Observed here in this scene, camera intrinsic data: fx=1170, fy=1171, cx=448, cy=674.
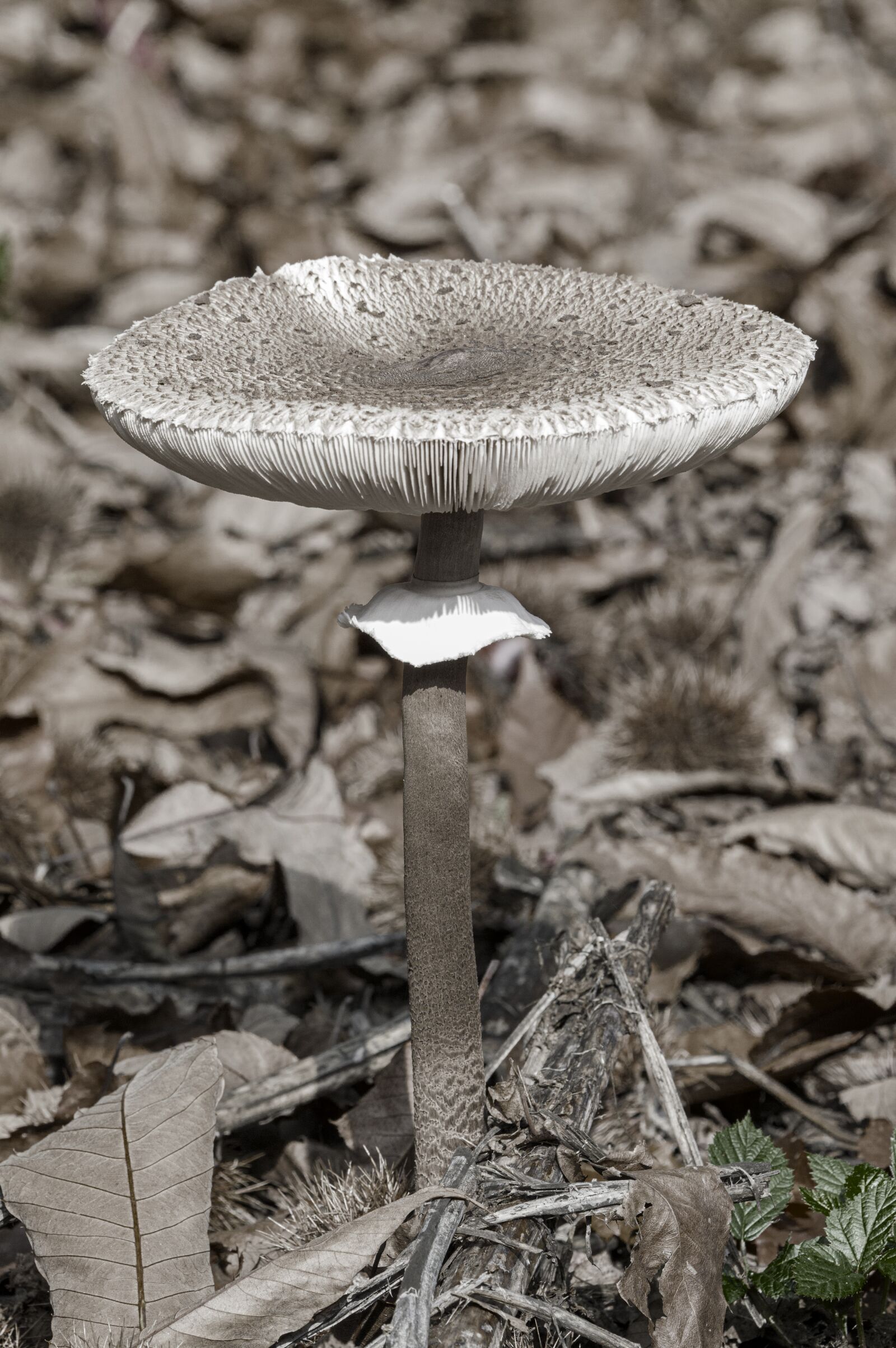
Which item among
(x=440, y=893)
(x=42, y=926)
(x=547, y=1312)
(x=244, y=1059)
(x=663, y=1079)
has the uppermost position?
(x=440, y=893)

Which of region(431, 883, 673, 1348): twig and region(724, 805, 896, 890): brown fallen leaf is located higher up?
region(431, 883, 673, 1348): twig

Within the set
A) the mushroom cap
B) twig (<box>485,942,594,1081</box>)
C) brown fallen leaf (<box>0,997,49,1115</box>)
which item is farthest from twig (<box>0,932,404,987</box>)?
the mushroom cap

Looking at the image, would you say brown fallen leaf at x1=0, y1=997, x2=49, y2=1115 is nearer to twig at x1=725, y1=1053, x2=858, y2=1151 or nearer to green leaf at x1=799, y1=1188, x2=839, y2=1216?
twig at x1=725, y1=1053, x2=858, y2=1151

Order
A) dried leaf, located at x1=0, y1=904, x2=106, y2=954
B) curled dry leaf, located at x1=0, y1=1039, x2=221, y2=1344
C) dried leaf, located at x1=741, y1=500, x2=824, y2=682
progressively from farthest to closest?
dried leaf, located at x1=741, y1=500, x2=824, y2=682, dried leaf, located at x1=0, y1=904, x2=106, y2=954, curled dry leaf, located at x1=0, y1=1039, x2=221, y2=1344

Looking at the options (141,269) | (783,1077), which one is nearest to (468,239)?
(141,269)

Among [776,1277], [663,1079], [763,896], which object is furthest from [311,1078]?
[763,896]

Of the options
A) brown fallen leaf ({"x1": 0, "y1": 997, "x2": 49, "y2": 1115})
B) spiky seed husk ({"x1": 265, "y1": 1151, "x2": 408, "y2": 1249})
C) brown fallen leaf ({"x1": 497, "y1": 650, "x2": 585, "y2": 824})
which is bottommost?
brown fallen leaf ({"x1": 497, "y1": 650, "x2": 585, "y2": 824})

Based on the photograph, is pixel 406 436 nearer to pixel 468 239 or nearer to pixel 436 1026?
pixel 436 1026

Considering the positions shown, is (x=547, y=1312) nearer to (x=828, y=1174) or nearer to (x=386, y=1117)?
(x=828, y=1174)
